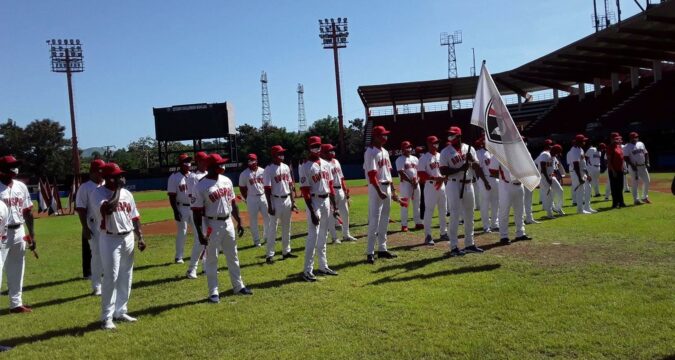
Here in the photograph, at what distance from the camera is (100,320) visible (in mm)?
6988

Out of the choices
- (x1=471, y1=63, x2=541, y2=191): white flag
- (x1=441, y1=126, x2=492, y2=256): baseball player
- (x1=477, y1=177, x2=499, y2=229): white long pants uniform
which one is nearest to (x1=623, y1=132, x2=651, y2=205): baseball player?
(x1=477, y1=177, x2=499, y2=229): white long pants uniform

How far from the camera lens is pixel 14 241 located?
781 centimetres

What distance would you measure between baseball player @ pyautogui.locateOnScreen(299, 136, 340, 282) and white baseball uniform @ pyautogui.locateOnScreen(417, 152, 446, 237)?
273 cm

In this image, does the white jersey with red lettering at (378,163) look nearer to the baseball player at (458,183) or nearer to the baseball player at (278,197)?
the baseball player at (458,183)

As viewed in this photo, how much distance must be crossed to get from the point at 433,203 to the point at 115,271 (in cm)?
704

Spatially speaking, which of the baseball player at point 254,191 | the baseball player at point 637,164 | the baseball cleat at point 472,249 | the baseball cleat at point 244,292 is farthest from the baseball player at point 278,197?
the baseball player at point 637,164

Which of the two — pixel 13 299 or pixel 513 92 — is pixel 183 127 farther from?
pixel 13 299

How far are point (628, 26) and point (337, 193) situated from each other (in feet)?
94.9

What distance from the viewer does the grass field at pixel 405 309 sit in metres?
5.22

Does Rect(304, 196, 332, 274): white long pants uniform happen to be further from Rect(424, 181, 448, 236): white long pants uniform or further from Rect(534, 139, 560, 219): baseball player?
Rect(534, 139, 560, 219): baseball player

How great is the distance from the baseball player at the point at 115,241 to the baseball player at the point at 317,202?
2.76 metres

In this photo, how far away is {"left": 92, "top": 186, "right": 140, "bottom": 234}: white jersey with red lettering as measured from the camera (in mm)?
6688

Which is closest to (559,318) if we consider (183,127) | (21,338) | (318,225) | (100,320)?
(318,225)

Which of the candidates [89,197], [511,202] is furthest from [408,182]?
[89,197]
